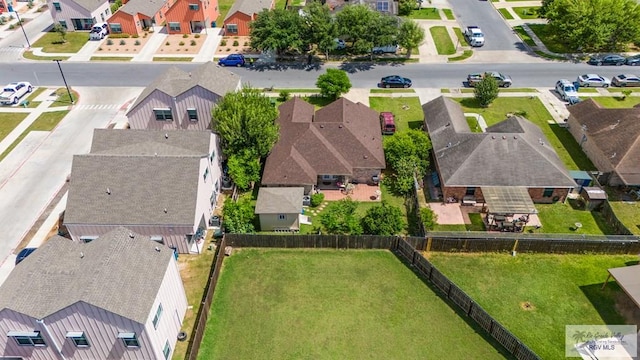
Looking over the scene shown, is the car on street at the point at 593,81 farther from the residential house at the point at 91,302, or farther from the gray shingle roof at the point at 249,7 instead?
the residential house at the point at 91,302

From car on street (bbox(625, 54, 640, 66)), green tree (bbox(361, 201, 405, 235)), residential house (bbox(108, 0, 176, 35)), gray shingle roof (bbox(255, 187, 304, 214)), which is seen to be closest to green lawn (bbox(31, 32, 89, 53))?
residential house (bbox(108, 0, 176, 35))

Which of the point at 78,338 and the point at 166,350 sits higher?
the point at 78,338

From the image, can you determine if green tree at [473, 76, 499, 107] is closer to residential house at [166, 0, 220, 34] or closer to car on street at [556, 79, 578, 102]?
car on street at [556, 79, 578, 102]

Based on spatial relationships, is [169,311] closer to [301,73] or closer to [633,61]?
[301,73]

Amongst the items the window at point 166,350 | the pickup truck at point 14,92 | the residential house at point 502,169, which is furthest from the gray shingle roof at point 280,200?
the pickup truck at point 14,92

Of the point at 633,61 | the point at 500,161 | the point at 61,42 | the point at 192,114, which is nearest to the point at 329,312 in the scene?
the point at 500,161

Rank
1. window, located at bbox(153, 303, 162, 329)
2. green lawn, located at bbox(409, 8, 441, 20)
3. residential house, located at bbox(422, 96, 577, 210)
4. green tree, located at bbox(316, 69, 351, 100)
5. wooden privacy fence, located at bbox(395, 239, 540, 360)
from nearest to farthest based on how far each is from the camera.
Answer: window, located at bbox(153, 303, 162, 329) < wooden privacy fence, located at bbox(395, 239, 540, 360) < residential house, located at bbox(422, 96, 577, 210) < green tree, located at bbox(316, 69, 351, 100) < green lawn, located at bbox(409, 8, 441, 20)
